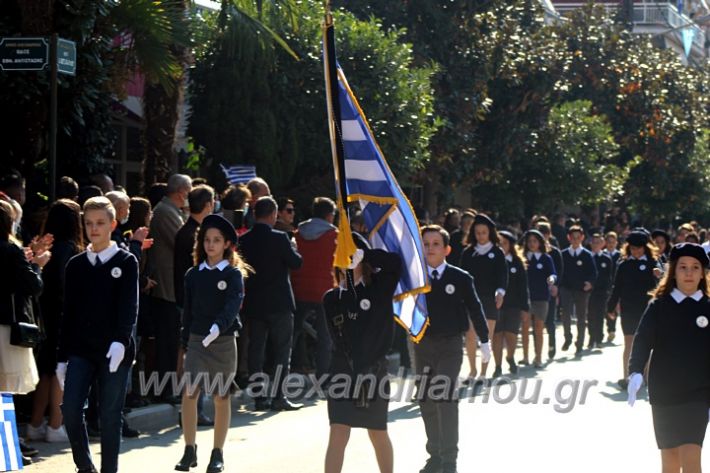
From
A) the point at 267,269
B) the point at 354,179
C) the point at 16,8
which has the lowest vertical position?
the point at 267,269

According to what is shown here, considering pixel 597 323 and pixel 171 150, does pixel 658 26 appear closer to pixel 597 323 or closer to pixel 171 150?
pixel 597 323

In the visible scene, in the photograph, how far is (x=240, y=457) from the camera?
10000 millimetres

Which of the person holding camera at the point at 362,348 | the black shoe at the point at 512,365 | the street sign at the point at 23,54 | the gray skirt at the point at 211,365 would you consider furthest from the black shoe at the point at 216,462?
the black shoe at the point at 512,365

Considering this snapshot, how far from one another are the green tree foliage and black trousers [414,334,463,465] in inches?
353

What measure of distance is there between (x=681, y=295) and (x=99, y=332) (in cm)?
358

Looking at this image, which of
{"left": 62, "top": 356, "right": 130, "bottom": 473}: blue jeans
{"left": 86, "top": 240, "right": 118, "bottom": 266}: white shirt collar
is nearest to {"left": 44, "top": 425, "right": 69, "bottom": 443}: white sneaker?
{"left": 62, "top": 356, "right": 130, "bottom": 473}: blue jeans

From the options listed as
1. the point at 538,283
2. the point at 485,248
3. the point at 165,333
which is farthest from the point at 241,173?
the point at 165,333

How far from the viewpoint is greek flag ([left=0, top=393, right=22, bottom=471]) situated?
7746 millimetres

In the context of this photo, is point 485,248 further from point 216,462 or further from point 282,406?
point 216,462

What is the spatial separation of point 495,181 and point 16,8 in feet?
55.6

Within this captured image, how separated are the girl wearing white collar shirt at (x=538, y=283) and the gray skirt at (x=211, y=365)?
8.48 metres

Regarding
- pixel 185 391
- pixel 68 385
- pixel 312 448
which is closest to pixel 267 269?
pixel 312 448

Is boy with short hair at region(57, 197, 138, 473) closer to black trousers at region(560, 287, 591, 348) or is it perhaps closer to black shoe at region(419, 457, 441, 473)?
black shoe at region(419, 457, 441, 473)

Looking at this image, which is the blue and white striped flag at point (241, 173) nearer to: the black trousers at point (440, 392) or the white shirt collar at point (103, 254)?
the black trousers at point (440, 392)
